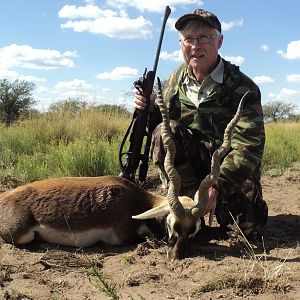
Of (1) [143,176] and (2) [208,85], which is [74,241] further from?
(2) [208,85]

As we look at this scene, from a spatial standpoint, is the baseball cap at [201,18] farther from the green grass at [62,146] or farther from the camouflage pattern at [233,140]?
the green grass at [62,146]

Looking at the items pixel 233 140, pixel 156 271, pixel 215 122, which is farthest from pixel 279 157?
pixel 156 271

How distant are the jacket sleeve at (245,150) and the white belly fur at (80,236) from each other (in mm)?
1204

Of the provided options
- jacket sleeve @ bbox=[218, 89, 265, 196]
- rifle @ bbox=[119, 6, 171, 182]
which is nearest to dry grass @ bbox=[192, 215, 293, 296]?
jacket sleeve @ bbox=[218, 89, 265, 196]

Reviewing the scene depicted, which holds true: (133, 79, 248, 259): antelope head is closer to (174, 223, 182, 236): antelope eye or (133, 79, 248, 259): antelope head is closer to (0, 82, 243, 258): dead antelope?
(174, 223, 182, 236): antelope eye

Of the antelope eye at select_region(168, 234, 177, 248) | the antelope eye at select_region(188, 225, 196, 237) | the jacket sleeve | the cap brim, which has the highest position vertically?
the cap brim

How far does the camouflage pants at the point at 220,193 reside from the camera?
5.02 m

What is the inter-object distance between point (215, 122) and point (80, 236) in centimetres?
193

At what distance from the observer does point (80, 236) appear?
476 cm

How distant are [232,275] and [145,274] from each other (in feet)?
2.28

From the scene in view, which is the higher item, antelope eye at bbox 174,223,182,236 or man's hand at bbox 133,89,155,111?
man's hand at bbox 133,89,155,111

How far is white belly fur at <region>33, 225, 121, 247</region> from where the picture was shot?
4.77 m

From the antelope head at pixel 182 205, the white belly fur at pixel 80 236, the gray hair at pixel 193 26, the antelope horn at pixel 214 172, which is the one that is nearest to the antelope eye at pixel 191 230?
the antelope head at pixel 182 205

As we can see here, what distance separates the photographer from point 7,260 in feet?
14.3
